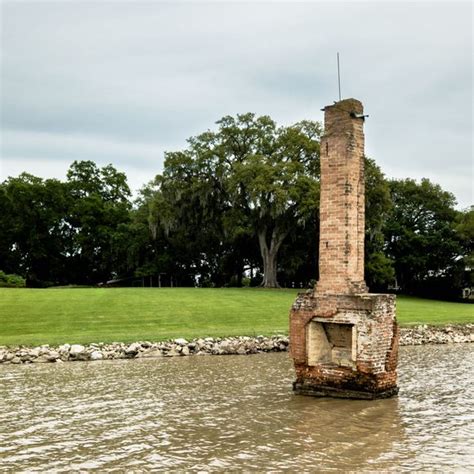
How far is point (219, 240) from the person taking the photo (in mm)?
49375

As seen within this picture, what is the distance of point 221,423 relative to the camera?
380 inches

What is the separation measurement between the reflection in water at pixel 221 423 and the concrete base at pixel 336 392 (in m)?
0.19

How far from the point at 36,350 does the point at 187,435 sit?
34.7ft

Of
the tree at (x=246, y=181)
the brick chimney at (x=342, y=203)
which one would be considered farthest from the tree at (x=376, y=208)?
the brick chimney at (x=342, y=203)

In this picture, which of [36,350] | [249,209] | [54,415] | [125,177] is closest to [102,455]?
[54,415]

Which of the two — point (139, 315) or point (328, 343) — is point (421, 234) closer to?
point (139, 315)

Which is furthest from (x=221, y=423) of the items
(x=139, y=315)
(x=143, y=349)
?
(x=139, y=315)

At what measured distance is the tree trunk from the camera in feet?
144

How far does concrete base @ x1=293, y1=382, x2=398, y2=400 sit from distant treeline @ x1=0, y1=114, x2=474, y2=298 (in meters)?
27.3

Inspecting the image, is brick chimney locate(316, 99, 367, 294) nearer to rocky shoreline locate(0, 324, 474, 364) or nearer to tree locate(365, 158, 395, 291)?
rocky shoreline locate(0, 324, 474, 364)

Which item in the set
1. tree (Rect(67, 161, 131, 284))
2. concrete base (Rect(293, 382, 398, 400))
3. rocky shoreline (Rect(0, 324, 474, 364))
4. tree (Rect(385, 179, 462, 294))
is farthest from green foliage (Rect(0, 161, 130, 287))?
concrete base (Rect(293, 382, 398, 400))

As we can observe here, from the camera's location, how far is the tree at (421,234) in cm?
5491

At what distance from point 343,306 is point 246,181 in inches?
1189

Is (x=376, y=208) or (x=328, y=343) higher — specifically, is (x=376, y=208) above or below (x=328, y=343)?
above
